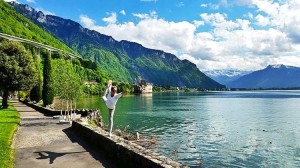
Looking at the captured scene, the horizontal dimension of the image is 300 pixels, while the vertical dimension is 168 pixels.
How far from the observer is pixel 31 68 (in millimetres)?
64062

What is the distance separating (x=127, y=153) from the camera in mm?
18516

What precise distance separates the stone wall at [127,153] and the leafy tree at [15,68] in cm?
3973

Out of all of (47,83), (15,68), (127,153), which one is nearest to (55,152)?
(127,153)

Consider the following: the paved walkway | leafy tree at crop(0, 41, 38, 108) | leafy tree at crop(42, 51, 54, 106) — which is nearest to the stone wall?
the paved walkway

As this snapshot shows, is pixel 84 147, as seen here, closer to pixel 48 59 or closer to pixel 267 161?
pixel 267 161

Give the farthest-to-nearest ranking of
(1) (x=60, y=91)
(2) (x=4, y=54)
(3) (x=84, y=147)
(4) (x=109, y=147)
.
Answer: (2) (x=4, y=54) < (1) (x=60, y=91) < (3) (x=84, y=147) < (4) (x=109, y=147)

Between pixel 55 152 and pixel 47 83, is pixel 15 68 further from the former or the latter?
pixel 55 152

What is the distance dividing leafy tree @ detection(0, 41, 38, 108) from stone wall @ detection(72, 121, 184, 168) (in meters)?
39.7

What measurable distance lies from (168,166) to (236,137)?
2045 inches

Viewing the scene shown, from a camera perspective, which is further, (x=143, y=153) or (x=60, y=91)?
(x=60, y=91)

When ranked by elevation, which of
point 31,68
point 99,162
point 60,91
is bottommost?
point 99,162

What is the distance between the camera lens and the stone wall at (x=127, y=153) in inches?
632

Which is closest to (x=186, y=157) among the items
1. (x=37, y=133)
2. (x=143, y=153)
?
(x=37, y=133)

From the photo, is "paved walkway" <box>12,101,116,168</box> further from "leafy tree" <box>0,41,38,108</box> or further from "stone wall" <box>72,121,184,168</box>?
"leafy tree" <box>0,41,38,108</box>
